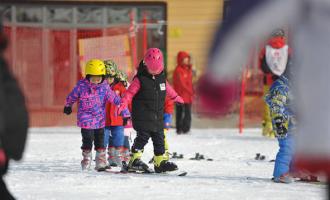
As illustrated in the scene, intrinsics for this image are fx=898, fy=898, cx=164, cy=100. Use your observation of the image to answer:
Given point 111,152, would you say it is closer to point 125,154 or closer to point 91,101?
point 125,154

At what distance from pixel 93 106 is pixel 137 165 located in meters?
0.84

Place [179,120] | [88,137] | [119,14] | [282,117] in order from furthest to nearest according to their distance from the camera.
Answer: [119,14] → [179,120] → [88,137] → [282,117]

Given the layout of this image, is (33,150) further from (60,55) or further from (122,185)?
(60,55)

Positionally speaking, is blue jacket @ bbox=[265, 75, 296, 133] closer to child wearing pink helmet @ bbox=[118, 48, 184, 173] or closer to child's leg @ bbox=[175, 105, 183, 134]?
child wearing pink helmet @ bbox=[118, 48, 184, 173]

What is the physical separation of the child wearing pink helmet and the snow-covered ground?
1.24 feet

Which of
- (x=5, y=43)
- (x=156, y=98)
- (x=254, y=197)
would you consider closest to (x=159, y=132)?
(x=156, y=98)

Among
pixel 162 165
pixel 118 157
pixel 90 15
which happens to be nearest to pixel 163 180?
pixel 162 165

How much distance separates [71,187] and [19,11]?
1214cm

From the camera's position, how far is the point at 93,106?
10.2 m

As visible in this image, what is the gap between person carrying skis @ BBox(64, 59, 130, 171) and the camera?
10.2 metres

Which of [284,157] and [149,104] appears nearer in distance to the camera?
[284,157]

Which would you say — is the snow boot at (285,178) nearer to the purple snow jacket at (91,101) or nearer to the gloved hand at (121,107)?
the gloved hand at (121,107)

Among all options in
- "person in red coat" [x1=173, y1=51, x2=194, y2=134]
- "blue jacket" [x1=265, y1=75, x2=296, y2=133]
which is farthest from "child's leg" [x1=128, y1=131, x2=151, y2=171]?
"person in red coat" [x1=173, y1=51, x2=194, y2=134]

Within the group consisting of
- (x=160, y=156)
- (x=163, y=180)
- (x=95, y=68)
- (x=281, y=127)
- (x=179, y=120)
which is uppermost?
(x=95, y=68)
